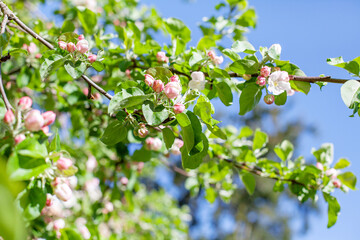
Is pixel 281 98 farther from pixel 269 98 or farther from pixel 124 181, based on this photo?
pixel 124 181

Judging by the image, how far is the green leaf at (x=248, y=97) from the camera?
3.88 feet

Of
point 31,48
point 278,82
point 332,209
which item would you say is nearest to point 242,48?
point 278,82

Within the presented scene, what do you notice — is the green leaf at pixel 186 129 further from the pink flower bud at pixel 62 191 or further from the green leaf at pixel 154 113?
the pink flower bud at pixel 62 191

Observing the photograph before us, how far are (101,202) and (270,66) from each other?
168cm

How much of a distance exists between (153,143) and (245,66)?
695 millimetres

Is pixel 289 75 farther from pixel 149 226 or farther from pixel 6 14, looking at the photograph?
pixel 149 226

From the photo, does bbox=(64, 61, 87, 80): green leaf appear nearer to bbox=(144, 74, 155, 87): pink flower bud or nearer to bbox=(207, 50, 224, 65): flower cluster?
bbox=(144, 74, 155, 87): pink flower bud

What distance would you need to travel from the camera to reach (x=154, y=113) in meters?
0.94

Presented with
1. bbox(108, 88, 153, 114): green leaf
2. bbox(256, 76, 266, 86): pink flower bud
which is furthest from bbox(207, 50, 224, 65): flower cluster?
bbox(108, 88, 153, 114): green leaf

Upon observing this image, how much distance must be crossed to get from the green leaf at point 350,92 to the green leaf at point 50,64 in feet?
2.77

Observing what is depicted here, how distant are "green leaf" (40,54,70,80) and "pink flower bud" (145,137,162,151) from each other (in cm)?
72

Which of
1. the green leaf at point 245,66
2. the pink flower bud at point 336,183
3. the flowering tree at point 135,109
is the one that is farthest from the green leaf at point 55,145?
the pink flower bud at point 336,183

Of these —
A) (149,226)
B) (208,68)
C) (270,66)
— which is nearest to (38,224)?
(208,68)

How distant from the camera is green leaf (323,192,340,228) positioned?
1.48 metres
